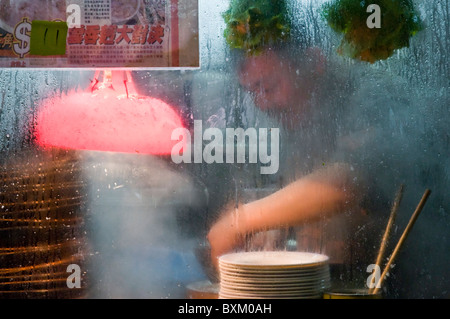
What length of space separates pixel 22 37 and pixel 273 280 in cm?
130

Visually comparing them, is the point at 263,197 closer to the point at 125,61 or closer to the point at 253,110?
the point at 253,110

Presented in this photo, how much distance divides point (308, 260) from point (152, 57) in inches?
38.0

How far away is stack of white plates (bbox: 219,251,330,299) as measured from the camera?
6.05ft

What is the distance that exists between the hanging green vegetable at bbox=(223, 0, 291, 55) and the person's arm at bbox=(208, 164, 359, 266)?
0.55 meters

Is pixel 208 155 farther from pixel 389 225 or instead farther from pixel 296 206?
pixel 389 225

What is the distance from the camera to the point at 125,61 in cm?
209

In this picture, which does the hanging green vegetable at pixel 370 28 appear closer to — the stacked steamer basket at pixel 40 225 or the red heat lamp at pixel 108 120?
the red heat lamp at pixel 108 120

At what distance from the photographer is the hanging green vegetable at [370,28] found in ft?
6.81

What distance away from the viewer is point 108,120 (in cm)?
212

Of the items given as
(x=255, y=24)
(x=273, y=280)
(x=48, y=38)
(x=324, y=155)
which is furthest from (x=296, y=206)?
(x=48, y=38)

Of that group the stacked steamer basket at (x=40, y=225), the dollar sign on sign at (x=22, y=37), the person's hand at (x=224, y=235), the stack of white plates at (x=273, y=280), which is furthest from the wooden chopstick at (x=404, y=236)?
the dollar sign on sign at (x=22, y=37)

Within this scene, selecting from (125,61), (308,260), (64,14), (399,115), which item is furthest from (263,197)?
(64,14)

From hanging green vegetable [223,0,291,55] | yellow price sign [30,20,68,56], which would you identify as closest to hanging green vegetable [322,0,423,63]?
hanging green vegetable [223,0,291,55]
